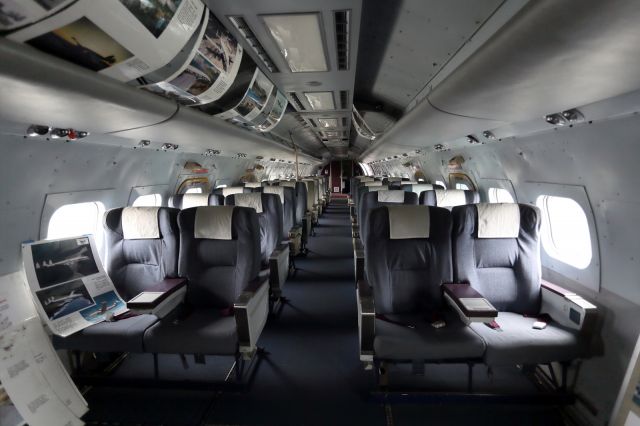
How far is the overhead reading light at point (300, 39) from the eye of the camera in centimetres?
234

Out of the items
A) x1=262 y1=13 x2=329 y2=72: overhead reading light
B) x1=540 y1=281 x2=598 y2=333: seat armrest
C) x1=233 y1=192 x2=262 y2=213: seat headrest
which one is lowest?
x1=540 y1=281 x2=598 y2=333: seat armrest

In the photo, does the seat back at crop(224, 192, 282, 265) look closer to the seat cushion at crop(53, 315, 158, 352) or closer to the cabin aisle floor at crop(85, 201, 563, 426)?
the cabin aisle floor at crop(85, 201, 563, 426)

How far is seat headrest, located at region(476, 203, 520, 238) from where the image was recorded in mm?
3279

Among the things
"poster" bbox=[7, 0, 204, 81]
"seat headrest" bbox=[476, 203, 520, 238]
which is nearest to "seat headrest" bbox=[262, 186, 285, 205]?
"seat headrest" bbox=[476, 203, 520, 238]

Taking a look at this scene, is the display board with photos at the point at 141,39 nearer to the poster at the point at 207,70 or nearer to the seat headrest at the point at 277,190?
the poster at the point at 207,70

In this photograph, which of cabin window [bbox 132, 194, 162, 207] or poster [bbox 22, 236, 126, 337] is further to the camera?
cabin window [bbox 132, 194, 162, 207]

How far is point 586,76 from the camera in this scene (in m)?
1.68

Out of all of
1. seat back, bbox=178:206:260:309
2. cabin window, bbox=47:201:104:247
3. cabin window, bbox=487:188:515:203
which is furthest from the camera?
cabin window, bbox=487:188:515:203

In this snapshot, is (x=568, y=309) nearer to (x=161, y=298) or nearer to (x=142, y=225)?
(x=161, y=298)

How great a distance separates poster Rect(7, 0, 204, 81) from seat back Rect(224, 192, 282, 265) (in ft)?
10.9

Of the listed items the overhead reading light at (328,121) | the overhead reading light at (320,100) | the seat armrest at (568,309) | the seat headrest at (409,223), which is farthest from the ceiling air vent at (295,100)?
the seat armrest at (568,309)

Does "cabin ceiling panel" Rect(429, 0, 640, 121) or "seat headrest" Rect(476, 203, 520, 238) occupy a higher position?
"cabin ceiling panel" Rect(429, 0, 640, 121)

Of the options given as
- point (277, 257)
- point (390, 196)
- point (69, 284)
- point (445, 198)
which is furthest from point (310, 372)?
point (445, 198)

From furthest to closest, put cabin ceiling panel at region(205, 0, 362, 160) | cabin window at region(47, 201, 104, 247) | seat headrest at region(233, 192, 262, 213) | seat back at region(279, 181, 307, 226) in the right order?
seat back at region(279, 181, 307, 226) → seat headrest at region(233, 192, 262, 213) → cabin window at region(47, 201, 104, 247) → cabin ceiling panel at region(205, 0, 362, 160)
